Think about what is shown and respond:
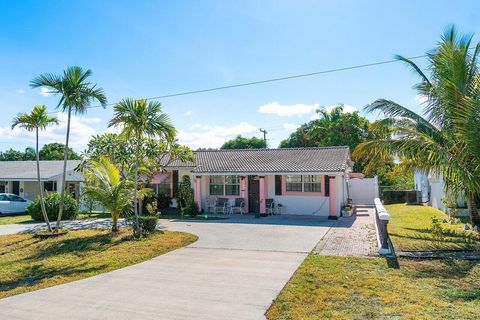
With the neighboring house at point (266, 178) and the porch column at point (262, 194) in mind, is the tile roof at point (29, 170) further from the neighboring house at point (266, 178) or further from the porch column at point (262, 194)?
the porch column at point (262, 194)

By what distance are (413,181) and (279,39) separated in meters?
28.9

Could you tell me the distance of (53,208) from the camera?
65.9ft

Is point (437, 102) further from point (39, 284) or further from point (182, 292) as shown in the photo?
point (39, 284)

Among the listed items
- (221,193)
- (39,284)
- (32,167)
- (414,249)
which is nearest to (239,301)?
(39,284)

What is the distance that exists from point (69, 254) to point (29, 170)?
877 inches

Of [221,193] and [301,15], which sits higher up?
[301,15]

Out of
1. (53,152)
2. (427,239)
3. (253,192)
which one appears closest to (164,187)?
(253,192)

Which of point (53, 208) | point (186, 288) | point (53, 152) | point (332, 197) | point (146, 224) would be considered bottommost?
point (186, 288)

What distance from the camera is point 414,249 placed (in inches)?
438

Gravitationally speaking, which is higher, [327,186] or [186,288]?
[327,186]

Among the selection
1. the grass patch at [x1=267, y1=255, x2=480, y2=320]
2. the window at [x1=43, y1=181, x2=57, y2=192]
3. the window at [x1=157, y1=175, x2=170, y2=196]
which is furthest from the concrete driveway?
the window at [x1=43, y1=181, x2=57, y2=192]

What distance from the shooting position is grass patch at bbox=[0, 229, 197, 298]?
8938 millimetres

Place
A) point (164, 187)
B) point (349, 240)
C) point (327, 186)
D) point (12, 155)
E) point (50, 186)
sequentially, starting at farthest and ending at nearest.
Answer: point (12, 155), point (50, 186), point (164, 187), point (327, 186), point (349, 240)

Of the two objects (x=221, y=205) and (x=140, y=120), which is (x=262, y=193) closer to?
(x=221, y=205)
